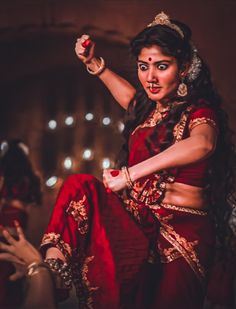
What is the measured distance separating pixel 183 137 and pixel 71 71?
102 inches

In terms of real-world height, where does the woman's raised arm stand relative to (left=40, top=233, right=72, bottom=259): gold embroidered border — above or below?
above

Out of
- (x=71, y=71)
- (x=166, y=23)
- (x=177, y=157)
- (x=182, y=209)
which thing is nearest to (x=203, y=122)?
(x=177, y=157)

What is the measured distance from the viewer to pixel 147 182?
2.39 meters

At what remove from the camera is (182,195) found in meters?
2.33

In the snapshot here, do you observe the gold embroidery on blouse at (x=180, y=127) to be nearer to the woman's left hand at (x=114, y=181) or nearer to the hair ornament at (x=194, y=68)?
the hair ornament at (x=194, y=68)

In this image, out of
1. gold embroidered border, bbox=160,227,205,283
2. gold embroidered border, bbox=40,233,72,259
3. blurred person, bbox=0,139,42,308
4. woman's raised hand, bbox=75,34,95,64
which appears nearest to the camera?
gold embroidered border, bbox=40,233,72,259

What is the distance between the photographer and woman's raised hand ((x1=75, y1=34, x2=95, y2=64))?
2604 mm

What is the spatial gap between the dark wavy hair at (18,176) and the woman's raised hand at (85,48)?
1.73 meters

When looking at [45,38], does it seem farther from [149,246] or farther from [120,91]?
[149,246]

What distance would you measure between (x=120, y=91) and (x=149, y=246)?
2.41 feet

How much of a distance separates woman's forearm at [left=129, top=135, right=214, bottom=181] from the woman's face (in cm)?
32

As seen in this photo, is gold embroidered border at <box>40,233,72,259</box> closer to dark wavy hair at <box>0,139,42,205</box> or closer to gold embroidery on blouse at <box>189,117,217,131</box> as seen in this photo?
gold embroidery on blouse at <box>189,117,217,131</box>

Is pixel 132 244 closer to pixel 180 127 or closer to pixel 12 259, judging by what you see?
pixel 180 127

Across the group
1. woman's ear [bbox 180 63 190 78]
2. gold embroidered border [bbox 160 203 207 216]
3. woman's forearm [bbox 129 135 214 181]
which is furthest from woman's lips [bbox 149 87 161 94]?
gold embroidered border [bbox 160 203 207 216]
